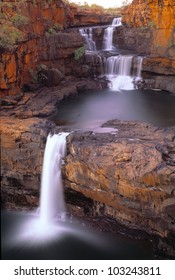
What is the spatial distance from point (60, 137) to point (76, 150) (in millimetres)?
867

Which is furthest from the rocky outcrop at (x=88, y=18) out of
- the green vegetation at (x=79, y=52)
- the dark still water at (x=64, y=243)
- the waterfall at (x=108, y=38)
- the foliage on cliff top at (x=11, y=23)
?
the dark still water at (x=64, y=243)

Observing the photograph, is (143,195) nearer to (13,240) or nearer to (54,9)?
(13,240)

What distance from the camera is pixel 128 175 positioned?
7246mm

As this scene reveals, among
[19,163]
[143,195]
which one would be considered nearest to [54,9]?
[19,163]

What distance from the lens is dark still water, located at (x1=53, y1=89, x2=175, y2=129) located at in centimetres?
1128

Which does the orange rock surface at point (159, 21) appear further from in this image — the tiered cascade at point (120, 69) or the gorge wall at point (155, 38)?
the tiered cascade at point (120, 69)

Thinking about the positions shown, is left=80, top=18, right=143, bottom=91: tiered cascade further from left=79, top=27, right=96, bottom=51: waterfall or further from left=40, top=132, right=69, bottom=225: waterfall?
left=40, top=132, right=69, bottom=225: waterfall

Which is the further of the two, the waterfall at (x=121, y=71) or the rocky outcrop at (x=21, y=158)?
the waterfall at (x=121, y=71)

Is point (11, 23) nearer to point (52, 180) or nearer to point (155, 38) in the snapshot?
point (52, 180)

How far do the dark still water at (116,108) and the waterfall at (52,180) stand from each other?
6.14ft

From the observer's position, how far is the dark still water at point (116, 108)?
11.3 metres

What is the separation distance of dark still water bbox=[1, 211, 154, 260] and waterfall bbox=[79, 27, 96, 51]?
11769 millimetres

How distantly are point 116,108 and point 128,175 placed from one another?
591 centimetres

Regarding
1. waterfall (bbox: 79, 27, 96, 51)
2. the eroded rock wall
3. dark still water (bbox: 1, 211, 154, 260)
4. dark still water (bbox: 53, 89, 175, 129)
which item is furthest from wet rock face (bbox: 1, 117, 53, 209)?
waterfall (bbox: 79, 27, 96, 51)
